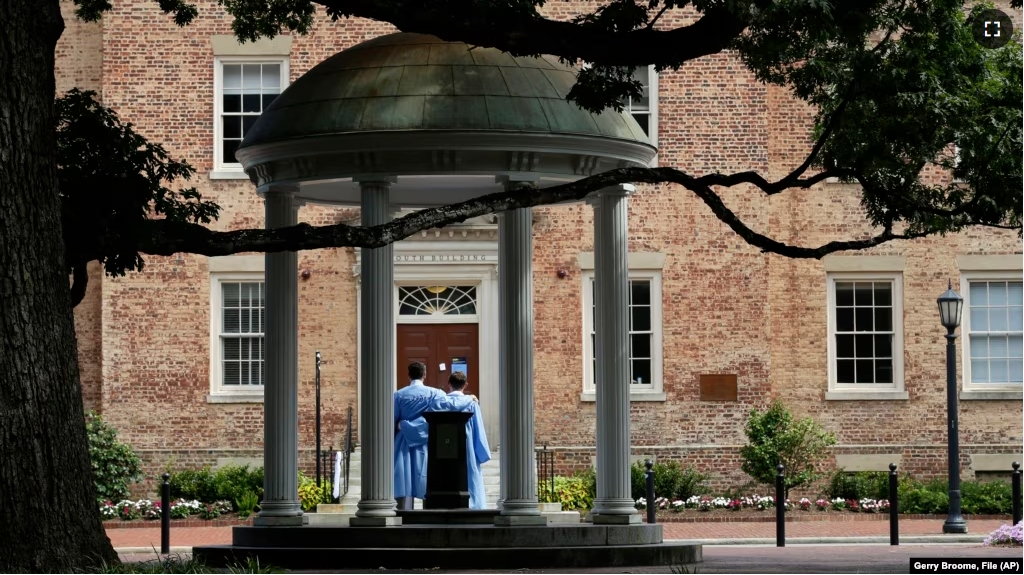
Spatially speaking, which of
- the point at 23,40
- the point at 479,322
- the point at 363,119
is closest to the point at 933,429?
the point at 479,322

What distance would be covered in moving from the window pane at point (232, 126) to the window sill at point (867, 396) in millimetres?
11347

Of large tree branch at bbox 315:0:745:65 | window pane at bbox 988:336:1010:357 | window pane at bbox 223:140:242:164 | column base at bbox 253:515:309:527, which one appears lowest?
column base at bbox 253:515:309:527

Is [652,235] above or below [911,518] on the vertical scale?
above

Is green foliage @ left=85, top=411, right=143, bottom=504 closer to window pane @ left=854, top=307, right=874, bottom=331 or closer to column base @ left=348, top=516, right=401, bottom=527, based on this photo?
window pane @ left=854, top=307, right=874, bottom=331

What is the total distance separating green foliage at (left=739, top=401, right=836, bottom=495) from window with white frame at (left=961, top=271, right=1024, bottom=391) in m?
3.20

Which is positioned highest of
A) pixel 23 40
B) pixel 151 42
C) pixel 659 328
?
pixel 151 42

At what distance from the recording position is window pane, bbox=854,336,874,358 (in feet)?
101

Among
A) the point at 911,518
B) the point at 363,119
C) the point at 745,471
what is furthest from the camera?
the point at 745,471

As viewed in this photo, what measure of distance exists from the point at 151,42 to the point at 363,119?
15.0m

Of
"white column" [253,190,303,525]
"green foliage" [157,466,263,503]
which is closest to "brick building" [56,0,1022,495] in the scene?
"green foliage" [157,466,263,503]

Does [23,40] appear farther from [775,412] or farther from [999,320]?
[999,320]

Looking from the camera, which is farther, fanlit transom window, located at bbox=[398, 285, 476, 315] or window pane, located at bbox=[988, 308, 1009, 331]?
window pane, located at bbox=[988, 308, 1009, 331]

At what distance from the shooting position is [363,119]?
1630 cm

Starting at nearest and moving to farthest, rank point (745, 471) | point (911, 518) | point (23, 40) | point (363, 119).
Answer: point (23, 40), point (363, 119), point (911, 518), point (745, 471)
